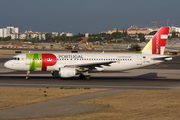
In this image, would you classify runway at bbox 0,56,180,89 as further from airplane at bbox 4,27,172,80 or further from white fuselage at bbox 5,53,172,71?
white fuselage at bbox 5,53,172,71

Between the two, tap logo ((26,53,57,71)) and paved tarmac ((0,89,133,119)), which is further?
tap logo ((26,53,57,71))

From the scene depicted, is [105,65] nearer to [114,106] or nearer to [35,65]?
[35,65]

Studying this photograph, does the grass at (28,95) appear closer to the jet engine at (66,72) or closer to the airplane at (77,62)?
the jet engine at (66,72)

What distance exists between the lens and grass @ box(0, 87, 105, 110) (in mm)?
20353

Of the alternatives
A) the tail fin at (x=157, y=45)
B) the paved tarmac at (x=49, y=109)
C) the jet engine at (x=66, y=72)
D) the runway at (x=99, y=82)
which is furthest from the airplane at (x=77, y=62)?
the paved tarmac at (x=49, y=109)

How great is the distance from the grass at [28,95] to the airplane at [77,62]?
7.70 metres

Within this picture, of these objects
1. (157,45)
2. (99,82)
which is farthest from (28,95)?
(157,45)

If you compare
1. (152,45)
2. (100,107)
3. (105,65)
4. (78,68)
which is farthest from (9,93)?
(152,45)

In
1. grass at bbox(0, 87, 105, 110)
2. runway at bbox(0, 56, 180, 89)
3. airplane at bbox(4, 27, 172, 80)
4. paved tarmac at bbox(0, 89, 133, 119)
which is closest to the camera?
paved tarmac at bbox(0, 89, 133, 119)

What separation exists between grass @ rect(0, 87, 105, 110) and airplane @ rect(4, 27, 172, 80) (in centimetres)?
770

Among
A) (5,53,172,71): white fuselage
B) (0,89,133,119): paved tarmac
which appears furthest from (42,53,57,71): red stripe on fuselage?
(0,89,133,119): paved tarmac

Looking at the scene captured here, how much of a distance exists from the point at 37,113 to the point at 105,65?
20.1m

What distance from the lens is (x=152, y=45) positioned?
38938mm

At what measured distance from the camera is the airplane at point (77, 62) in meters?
Result: 34.9
